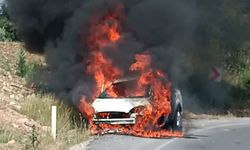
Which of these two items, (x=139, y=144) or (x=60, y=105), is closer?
(x=139, y=144)

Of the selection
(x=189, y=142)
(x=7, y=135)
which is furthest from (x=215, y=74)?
(x=7, y=135)

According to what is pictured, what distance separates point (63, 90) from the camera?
19.0 meters

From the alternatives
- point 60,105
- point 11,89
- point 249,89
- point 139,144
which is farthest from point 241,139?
point 249,89

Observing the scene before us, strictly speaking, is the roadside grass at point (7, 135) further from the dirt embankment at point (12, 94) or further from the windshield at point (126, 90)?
the windshield at point (126, 90)

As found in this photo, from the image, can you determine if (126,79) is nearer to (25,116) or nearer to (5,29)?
(25,116)

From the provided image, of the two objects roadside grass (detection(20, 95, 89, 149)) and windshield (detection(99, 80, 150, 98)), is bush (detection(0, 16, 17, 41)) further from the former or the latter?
windshield (detection(99, 80, 150, 98))

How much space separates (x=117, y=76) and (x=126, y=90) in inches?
42.5

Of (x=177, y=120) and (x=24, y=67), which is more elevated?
(x=24, y=67)

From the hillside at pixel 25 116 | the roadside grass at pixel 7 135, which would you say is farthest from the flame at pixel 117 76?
the roadside grass at pixel 7 135

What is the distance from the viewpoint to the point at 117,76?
56.5 feet

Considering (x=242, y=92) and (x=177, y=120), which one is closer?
(x=177, y=120)

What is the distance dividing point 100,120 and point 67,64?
425 centimetres

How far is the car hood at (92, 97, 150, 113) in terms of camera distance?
50.1 feet

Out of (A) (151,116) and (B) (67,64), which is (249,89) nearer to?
(B) (67,64)
